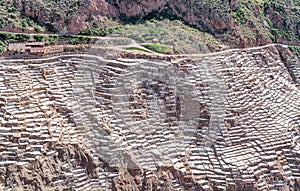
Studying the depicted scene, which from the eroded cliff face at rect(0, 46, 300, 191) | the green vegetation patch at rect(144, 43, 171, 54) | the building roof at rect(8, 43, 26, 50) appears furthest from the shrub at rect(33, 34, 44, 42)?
the green vegetation patch at rect(144, 43, 171, 54)

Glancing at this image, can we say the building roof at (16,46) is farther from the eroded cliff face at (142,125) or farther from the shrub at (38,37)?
the eroded cliff face at (142,125)

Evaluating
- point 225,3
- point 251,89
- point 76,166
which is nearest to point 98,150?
point 76,166

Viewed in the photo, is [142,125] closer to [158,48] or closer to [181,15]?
[158,48]

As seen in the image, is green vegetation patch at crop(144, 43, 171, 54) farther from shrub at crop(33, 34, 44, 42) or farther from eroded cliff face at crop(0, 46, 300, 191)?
shrub at crop(33, 34, 44, 42)

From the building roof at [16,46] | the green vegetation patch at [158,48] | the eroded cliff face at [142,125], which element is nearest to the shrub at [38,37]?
the building roof at [16,46]

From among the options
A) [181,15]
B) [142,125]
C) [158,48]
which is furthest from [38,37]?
[181,15]

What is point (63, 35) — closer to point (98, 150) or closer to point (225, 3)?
point (98, 150)
